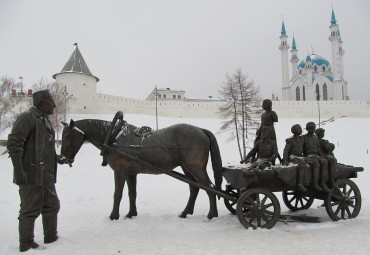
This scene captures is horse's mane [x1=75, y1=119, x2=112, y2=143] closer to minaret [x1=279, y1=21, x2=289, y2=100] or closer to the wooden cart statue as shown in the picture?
the wooden cart statue

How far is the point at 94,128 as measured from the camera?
5.86 meters

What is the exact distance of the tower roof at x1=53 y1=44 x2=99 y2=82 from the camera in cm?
4694

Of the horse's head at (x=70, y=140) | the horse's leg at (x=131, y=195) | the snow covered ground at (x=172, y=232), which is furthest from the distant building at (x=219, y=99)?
the horse's head at (x=70, y=140)

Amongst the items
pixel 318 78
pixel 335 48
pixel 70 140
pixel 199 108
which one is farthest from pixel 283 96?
pixel 70 140

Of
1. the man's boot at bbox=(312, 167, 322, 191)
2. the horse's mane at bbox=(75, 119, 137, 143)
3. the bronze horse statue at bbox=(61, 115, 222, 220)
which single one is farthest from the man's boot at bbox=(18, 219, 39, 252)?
the man's boot at bbox=(312, 167, 322, 191)

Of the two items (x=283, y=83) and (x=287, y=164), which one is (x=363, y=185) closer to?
(x=287, y=164)

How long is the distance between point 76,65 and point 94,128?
45985 millimetres

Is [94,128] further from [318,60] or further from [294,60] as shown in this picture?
[294,60]

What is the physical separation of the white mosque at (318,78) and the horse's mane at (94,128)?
7515 cm

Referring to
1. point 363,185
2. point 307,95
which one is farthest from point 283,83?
point 363,185

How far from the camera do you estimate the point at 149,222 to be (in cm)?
561

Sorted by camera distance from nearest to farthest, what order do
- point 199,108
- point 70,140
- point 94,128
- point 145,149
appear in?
point 70,140, point 145,149, point 94,128, point 199,108

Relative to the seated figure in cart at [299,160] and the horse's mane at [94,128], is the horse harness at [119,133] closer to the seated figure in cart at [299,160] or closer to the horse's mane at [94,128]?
the horse's mane at [94,128]

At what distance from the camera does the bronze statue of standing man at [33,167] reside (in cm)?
392
